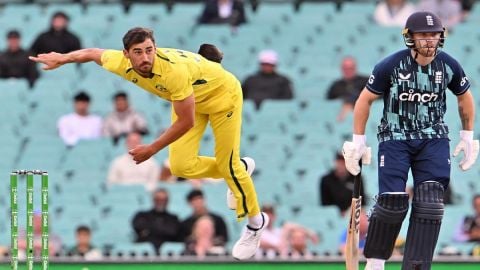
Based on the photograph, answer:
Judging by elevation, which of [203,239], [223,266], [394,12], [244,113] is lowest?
[223,266]

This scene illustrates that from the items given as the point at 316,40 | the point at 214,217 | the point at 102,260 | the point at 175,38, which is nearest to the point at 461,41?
the point at 316,40

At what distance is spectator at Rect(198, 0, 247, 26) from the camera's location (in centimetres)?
1892

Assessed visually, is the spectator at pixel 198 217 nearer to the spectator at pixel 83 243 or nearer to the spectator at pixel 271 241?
the spectator at pixel 271 241

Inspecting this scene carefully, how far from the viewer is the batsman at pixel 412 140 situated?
35.1ft

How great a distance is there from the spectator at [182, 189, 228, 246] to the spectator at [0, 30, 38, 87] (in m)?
3.30

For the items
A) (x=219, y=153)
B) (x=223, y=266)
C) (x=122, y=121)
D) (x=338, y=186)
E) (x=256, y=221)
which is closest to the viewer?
(x=219, y=153)

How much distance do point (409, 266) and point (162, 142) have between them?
1.81 metres

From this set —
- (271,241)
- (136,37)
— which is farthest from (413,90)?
(271,241)

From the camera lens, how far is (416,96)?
10797mm

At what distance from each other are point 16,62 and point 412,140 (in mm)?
8361

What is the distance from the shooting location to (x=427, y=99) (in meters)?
10.8

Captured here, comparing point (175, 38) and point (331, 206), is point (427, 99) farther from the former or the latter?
point (175, 38)

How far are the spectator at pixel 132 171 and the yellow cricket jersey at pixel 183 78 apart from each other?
15.8ft

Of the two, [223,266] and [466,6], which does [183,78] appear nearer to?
[223,266]
